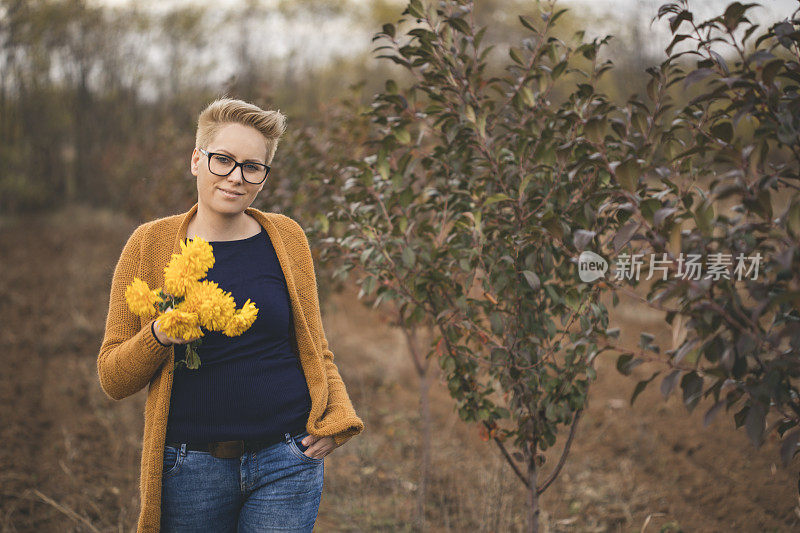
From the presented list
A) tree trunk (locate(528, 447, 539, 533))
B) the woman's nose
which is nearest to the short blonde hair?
the woman's nose

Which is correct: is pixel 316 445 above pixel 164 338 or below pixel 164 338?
below

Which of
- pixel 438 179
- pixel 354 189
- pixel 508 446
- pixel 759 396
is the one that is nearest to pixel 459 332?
pixel 438 179

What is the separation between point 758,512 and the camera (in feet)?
11.1

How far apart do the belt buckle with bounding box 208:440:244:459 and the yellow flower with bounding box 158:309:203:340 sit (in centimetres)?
38

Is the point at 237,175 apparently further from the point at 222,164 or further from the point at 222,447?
the point at 222,447

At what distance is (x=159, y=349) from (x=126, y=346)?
0.11m

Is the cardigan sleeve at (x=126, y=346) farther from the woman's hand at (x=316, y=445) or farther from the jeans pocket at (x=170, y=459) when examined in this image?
the woman's hand at (x=316, y=445)

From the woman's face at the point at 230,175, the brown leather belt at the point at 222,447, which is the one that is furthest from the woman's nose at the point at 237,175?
the brown leather belt at the point at 222,447

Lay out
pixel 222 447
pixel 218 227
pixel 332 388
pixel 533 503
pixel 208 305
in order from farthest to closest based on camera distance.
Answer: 1. pixel 533 503
2. pixel 332 388
3. pixel 218 227
4. pixel 222 447
5. pixel 208 305

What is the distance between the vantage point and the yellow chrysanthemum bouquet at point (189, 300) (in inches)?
56.8

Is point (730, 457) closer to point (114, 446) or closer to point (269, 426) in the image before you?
point (269, 426)

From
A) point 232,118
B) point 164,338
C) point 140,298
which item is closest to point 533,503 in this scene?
point 164,338

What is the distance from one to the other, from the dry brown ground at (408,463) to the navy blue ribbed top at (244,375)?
149 centimetres

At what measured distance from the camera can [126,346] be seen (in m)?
1.56
